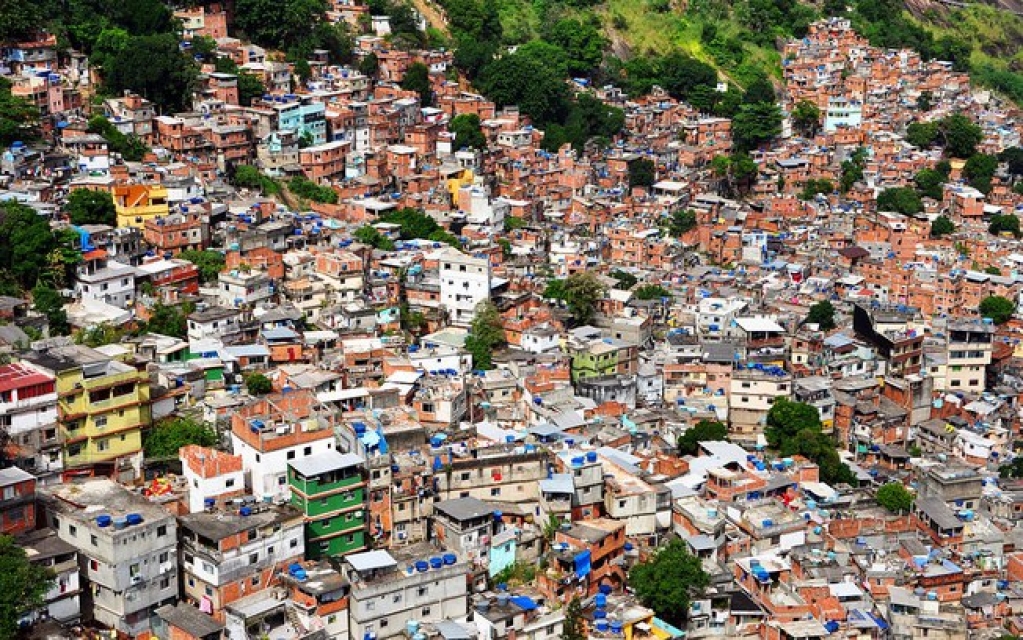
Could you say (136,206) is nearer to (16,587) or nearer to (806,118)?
(16,587)

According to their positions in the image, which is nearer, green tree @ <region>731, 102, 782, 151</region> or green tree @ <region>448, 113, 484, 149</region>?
green tree @ <region>448, 113, 484, 149</region>

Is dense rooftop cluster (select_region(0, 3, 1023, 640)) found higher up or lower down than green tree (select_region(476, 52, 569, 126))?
lower down

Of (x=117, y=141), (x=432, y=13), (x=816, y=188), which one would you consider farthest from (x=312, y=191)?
(x=432, y=13)

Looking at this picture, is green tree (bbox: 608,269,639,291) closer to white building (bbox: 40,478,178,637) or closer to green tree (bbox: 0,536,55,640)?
white building (bbox: 40,478,178,637)

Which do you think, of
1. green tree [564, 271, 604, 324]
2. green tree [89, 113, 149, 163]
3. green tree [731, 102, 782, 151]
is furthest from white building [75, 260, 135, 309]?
green tree [731, 102, 782, 151]

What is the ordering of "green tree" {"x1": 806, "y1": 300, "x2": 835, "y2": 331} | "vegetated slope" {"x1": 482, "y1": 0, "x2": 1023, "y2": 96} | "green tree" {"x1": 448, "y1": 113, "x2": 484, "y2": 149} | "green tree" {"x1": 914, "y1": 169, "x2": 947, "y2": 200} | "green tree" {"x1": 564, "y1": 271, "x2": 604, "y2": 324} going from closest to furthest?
"green tree" {"x1": 564, "y1": 271, "x2": 604, "y2": 324}, "green tree" {"x1": 806, "y1": 300, "x2": 835, "y2": 331}, "green tree" {"x1": 448, "y1": 113, "x2": 484, "y2": 149}, "green tree" {"x1": 914, "y1": 169, "x2": 947, "y2": 200}, "vegetated slope" {"x1": 482, "y1": 0, "x2": 1023, "y2": 96}

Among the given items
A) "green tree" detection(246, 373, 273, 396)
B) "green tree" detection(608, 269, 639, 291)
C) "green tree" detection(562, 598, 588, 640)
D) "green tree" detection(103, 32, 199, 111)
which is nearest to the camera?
"green tree" detection(562, 598, 588, 640)
